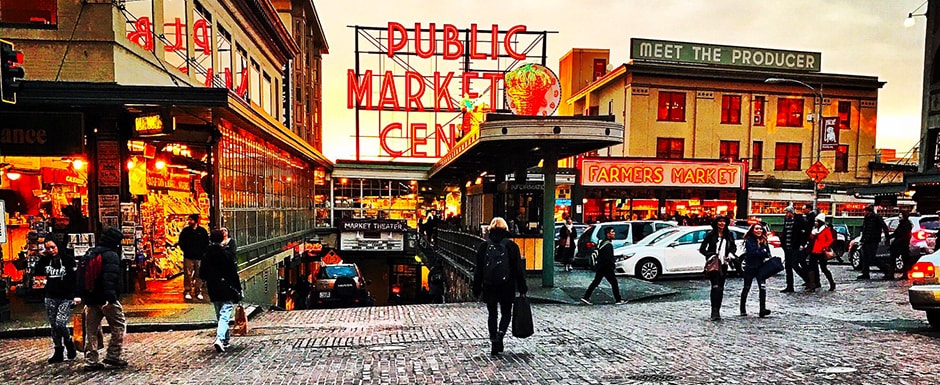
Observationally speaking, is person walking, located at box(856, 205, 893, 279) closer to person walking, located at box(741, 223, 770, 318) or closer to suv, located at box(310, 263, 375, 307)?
person walking, located at box(741, 223, 770, 318)

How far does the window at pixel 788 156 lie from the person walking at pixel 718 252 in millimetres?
31369

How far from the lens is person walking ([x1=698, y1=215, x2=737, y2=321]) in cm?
934

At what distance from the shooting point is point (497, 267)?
693 cm

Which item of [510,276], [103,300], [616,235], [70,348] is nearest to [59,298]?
[70,348]

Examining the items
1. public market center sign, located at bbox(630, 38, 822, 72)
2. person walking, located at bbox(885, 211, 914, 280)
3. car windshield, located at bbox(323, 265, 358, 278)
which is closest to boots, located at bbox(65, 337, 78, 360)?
car windshield, located at bbox(323, 265, 358, 278)

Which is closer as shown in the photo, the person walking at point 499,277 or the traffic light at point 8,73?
the person walking at point 499,277

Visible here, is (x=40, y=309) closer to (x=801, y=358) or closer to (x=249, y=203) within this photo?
(x=249, y=203)

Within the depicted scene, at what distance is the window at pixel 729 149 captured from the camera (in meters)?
36.9

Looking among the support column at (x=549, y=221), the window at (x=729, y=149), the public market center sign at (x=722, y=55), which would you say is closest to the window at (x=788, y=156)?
the window at (x=729, y=149)

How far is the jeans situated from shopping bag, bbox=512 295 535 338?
462 cm

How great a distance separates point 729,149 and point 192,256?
33860 millimetres

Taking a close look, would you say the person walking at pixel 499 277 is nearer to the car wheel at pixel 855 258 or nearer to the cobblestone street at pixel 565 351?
the cobblestone street at pixel 565 351

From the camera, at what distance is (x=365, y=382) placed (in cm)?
594

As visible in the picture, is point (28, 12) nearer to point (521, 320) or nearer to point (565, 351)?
point (521, 320)
